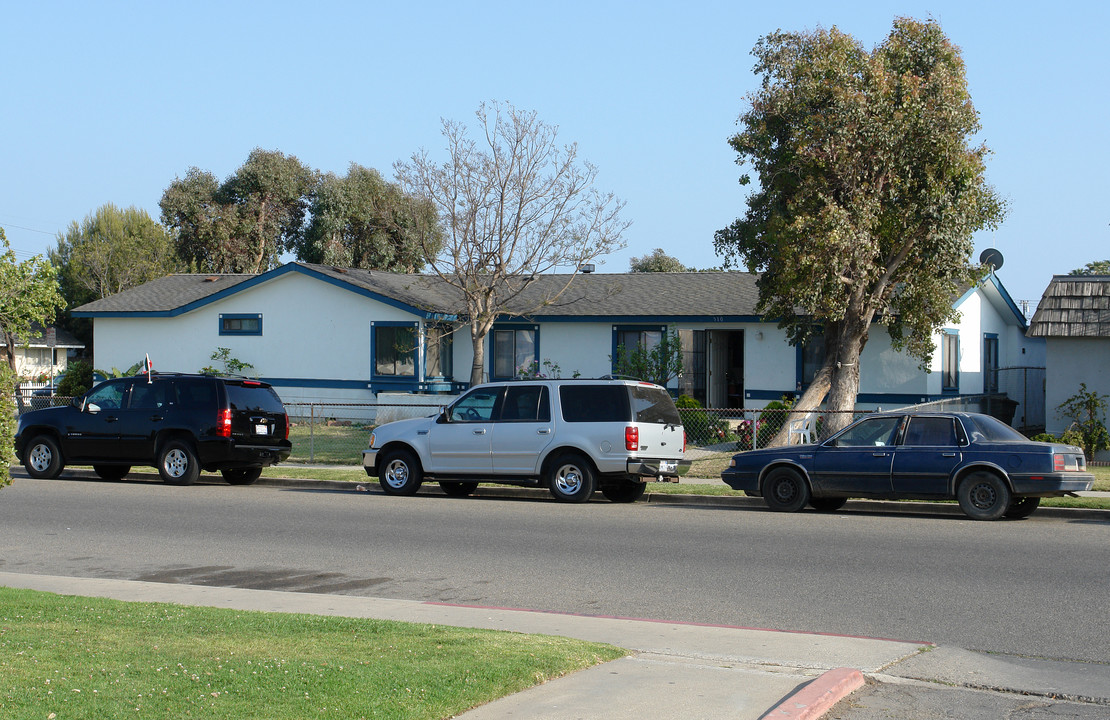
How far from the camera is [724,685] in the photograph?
Answer: 6.63m

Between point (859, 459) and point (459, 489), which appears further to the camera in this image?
point (459, 489)

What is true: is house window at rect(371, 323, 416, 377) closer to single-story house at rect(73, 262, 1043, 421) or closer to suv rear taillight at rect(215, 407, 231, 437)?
single-story house at rect(73, 262, 1043, 421)

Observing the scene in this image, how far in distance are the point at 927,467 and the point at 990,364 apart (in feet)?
57.9

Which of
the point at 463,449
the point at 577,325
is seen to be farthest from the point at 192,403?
the point at 577,325

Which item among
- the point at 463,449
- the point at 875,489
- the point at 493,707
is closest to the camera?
the point at 493,707

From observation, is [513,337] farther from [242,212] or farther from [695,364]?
[242,212]

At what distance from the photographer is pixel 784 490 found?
15680mm

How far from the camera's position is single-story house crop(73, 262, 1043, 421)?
91.9ft

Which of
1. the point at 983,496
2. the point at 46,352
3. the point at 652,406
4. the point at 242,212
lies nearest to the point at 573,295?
the point at 652,406

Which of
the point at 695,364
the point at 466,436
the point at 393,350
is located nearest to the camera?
the point at 466,436

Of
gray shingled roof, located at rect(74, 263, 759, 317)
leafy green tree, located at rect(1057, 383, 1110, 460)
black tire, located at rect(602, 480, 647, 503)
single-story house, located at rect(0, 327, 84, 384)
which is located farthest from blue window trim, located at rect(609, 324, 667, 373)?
single-story house, located at rect(0, 327, 84, 384)

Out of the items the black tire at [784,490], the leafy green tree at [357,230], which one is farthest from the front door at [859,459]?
the leafy green tree at [357,230]

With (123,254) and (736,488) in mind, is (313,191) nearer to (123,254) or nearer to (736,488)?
(123,254)

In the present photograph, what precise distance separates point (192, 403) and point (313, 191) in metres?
40.4
